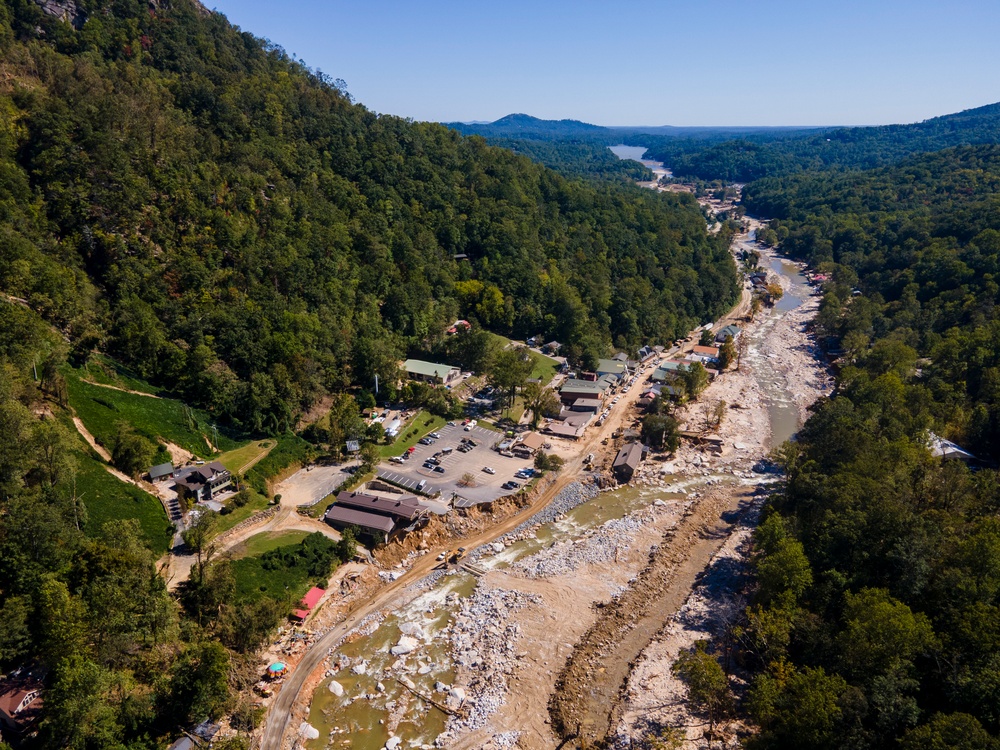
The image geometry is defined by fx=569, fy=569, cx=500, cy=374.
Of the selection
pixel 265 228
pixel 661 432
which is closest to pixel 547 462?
pixel 661 432

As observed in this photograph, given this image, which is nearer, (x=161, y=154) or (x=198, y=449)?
(x=198, y=449)

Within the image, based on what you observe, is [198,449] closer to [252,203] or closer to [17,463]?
[17,463]

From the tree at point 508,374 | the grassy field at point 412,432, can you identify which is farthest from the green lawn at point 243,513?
the tree at point 508,374

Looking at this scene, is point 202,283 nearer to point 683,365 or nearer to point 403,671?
point 403,671

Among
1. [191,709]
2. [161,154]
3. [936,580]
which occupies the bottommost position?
[191,709]

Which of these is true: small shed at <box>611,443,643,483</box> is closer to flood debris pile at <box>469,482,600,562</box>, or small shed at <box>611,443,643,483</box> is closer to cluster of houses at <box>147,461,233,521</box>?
flood debris pile at <box>469,482,600,562</box>

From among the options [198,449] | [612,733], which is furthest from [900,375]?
[198,449]

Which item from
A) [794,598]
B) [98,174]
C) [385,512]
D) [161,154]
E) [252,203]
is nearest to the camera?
[794,598]

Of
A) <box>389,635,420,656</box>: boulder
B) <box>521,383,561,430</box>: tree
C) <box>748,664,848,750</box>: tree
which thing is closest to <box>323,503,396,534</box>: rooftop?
<box>389,635,420,656</box>: boulder
